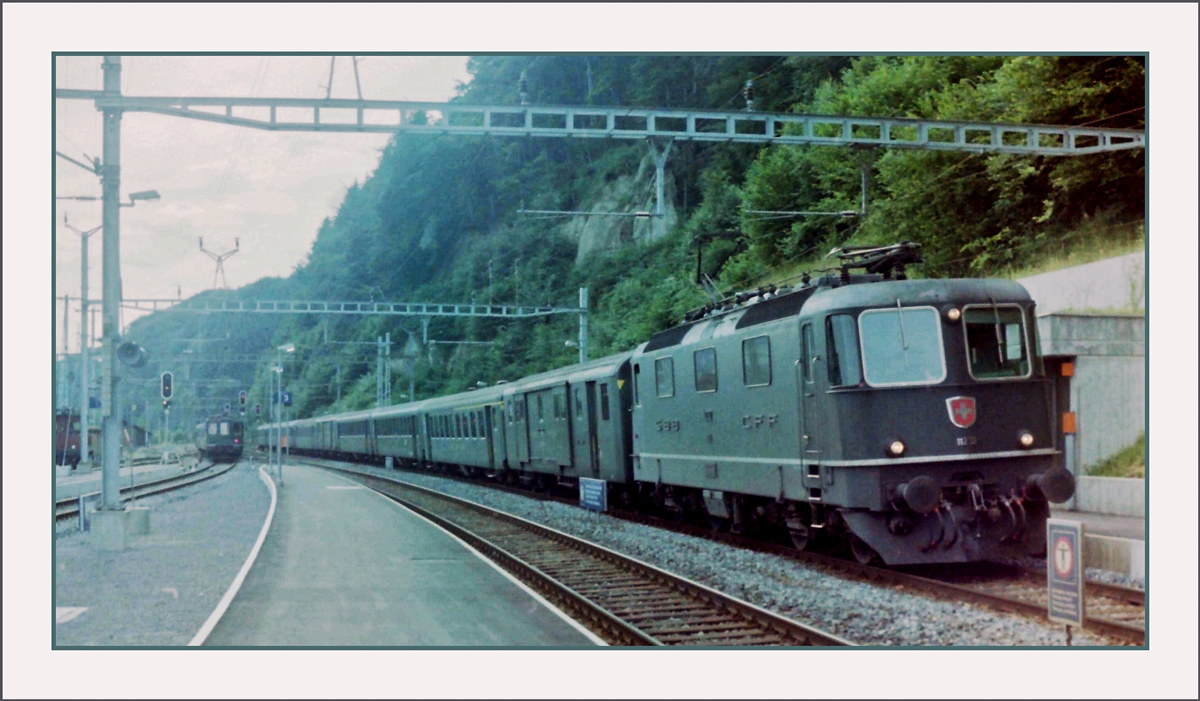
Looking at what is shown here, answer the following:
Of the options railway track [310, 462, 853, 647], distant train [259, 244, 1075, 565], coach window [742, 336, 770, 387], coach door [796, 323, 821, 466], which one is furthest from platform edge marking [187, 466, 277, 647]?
coach window [742, 336, 770, 387]

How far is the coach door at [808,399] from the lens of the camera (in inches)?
494

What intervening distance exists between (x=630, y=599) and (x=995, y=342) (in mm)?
4786

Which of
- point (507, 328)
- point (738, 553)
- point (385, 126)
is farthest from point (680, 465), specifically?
point (507, 328)

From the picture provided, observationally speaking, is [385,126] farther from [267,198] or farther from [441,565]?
[441,565]

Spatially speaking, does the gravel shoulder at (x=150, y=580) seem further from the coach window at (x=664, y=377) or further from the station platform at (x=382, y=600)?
the coach window at (x=664, y=377)

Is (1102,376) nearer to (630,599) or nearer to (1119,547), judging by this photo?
(1119,547)

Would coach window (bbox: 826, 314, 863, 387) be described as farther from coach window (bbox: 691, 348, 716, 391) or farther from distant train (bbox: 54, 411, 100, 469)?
distant train (bbox: 54, 411, 100, 469)

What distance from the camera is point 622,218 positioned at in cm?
2202

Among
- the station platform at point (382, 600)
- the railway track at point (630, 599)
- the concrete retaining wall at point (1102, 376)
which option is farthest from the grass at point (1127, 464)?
the station platform at point (382, 600)

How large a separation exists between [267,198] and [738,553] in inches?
293

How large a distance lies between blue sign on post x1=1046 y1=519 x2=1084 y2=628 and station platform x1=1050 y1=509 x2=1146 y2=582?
4.76 feet

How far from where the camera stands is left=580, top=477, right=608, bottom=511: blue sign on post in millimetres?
21672

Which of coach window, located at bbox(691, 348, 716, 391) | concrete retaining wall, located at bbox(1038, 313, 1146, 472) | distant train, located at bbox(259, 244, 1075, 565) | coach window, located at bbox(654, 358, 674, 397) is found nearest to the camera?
concrete retaining wall, located at bbox(1038, 313, 1146, 472)

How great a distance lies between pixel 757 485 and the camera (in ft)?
47.2
